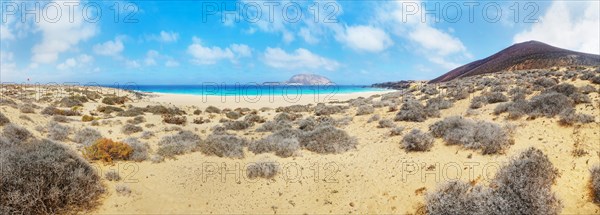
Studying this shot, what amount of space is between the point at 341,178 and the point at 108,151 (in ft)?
24.0

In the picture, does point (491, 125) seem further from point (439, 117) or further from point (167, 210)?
point (167, 210)

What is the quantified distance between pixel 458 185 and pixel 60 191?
343 inches

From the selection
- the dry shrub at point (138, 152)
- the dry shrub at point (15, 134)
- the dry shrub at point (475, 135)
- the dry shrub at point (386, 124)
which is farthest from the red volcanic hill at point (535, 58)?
the dry shrub at point (15, 134)

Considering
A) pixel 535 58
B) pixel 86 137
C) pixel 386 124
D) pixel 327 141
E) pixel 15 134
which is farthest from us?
pixel 535 58

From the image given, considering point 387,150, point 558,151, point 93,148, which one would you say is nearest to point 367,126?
point 387,150

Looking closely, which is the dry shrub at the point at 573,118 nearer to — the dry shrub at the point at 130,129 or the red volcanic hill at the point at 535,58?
the dry shrub at the point at 130,129

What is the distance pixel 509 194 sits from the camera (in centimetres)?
663

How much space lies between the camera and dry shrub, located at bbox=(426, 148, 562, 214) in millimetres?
6363

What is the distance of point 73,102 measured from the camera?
88.1ft

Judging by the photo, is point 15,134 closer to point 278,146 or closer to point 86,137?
point 86,137

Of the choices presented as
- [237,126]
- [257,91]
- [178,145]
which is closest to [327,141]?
[178,145]

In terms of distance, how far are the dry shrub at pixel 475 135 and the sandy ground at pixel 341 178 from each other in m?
0.26

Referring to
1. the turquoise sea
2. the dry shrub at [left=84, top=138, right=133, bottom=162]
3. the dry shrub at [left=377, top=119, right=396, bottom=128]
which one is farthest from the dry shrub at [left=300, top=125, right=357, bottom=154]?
the turquoise sea

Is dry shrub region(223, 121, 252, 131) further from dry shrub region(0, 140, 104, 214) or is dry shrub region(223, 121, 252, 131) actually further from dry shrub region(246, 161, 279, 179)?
dry shrub region(0, 140, 104, 214)
